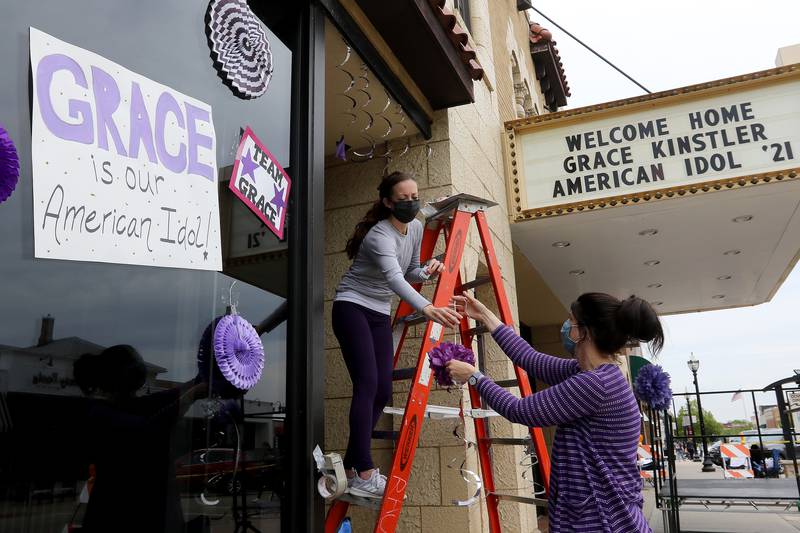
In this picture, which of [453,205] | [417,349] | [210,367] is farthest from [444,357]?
[417,349]

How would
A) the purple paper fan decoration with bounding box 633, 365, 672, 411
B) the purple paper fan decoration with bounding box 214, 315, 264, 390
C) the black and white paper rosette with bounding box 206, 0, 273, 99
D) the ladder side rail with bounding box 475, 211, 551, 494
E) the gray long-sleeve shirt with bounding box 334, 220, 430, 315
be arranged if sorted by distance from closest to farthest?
the purple paper fan decoration with bounding box 214, 315, 264, 390 < the black and white paper rosette with bounding box 206, 0, 273, 99 < the gray long-sleeve shirt with bounding box 334, 220, 430, 315 < the ladder side rail with bounding box 475, 211, 551, 494 < the purple paper fan decoration with bounding box 633, 365, 672, 411

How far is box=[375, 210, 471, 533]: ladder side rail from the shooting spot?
2.08m

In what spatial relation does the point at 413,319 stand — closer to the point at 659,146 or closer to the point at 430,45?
the point at 430,45

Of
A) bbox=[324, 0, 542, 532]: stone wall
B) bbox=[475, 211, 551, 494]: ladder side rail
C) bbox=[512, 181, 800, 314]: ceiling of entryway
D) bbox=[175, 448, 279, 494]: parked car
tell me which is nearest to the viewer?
bbox=[175, 448, 279, 494]: parked car

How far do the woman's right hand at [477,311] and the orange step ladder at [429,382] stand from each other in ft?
0.27

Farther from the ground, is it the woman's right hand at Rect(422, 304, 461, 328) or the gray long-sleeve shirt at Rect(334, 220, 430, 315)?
the gray long-sleeve shirt at Rect(334, 220, 430, 315)

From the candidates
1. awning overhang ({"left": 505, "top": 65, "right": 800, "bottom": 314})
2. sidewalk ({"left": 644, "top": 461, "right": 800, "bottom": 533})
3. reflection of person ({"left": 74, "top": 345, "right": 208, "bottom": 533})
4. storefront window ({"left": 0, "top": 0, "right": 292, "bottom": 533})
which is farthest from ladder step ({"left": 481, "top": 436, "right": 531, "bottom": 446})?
sidewalk ({"left": 644, "top": 461, "right": 800, "bottom": 533})

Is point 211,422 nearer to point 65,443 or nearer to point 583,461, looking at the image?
point 65,443

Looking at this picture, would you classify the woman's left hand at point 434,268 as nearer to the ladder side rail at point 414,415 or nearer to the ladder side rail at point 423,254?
the ladder side rail at point 414,415

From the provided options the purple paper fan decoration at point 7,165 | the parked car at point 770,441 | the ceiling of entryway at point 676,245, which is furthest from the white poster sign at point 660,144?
the purple paper fan decoration at point 7,165

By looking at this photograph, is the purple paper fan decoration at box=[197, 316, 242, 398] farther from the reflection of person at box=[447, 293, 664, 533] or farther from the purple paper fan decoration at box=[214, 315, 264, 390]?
the reflection of person at box=[447, 293, 664, 533]

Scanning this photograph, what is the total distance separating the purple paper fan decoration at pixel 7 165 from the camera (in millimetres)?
1131

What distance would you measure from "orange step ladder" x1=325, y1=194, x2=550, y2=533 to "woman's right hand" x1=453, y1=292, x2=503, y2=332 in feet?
0.27

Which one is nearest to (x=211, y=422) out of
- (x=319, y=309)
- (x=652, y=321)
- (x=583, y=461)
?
(x=319, y=309)
